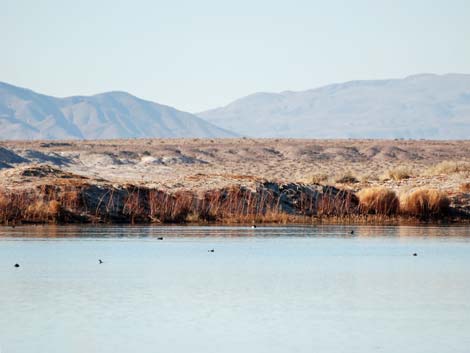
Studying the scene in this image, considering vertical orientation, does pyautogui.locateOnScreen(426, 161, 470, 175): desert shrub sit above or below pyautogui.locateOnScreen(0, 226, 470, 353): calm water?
above

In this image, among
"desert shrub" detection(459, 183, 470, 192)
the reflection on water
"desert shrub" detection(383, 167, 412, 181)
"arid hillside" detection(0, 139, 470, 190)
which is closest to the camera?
the reflection on water

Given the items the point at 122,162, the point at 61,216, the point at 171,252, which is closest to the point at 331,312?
the point at 171,252

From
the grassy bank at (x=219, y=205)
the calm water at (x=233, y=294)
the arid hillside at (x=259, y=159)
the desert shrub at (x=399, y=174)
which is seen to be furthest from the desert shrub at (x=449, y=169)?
the calm water at (x=233, y=294)

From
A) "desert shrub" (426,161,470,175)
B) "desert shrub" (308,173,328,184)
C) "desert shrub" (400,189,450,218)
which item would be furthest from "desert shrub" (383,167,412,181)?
"desert shrub" (400,189,450,218)

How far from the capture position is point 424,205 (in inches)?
1576

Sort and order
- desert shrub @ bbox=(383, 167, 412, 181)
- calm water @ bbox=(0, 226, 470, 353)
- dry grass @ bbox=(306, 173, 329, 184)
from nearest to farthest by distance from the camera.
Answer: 1. calm water @ bbox=(0, 226, 470, 353)
2. dry grass @ bbox=(306, 173, 329, 184)
3. desert shrub @ bbox=(383, 167, 412, 181)

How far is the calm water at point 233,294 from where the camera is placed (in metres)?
14.3

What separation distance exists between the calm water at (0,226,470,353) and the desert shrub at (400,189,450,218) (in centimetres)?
952

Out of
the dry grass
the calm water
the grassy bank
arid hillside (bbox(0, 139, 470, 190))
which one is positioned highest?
arid hillside (bbox(0, 139, 470, 190))

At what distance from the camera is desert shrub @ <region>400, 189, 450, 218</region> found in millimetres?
39875

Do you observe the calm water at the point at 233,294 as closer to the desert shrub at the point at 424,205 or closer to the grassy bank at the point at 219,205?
the grassy bank at the point at 219,205

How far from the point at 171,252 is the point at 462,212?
59.2 ft

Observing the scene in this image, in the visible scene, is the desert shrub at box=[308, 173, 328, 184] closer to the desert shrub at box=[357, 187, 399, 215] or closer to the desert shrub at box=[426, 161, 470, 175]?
the desert shrub at box=[426, 161, 470, 175]

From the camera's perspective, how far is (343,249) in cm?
2712
